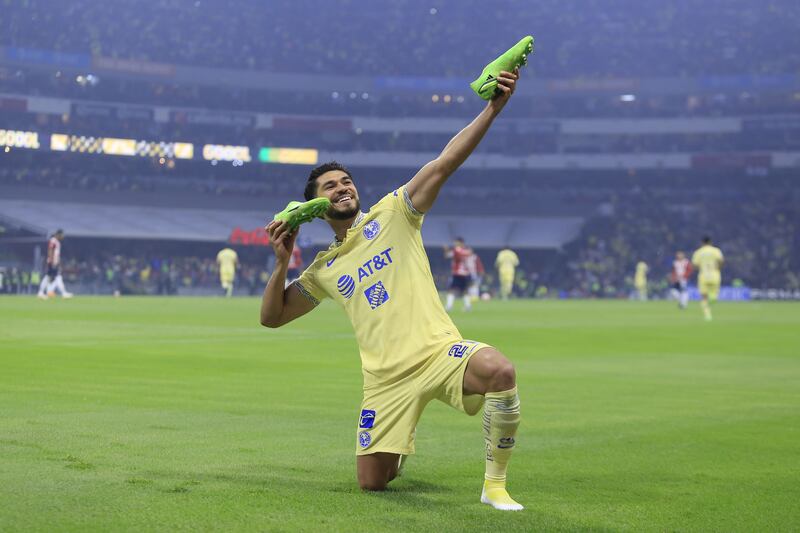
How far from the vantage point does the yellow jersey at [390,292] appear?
6.11 m

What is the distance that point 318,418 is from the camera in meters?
9.45

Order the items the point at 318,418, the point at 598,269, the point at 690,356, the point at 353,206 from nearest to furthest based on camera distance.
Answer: the point at 353,206 < the point at 318,418 < the point at 690,356 < the point at 598,269

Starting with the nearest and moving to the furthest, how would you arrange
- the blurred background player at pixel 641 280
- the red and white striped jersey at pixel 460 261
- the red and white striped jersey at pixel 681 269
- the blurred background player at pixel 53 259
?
the red and white striped jersey at pixel 460 261 → the blurred background player at pixel 53 259 → the red and white striped jersey at pixel 681 269 → the blurred background player at pixel 641 280

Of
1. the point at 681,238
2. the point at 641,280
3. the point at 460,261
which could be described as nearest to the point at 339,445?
the point at 460,261

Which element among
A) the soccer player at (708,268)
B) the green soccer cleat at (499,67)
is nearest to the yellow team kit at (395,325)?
the green soccer cleat at (499,67)

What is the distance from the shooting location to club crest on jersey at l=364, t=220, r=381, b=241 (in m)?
6.26

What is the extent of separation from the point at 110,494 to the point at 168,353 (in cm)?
1111

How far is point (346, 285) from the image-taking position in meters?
6.32

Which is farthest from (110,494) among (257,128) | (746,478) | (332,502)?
(257,128)

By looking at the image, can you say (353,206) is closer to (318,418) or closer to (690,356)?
(318,418)

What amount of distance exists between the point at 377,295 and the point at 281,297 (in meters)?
0.64

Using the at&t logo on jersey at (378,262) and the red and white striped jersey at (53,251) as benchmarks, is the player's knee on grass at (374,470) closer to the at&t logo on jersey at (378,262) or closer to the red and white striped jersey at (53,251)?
the at&t logo on jersey at (378,262)

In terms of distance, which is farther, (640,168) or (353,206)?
(640,168)

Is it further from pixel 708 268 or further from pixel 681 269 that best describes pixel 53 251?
pixel 681 269
